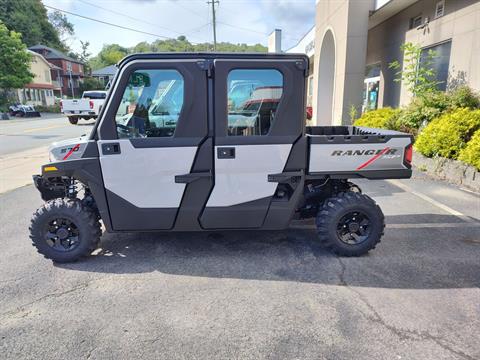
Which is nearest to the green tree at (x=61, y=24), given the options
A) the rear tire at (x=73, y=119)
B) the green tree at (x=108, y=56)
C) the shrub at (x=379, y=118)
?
the green tree at (x=108, y=56)

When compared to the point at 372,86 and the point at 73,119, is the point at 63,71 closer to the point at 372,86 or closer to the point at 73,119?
the point at 73,119

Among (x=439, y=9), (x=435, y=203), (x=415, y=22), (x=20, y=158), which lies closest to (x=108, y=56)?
(x=20, y=158)

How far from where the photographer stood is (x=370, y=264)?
378 centimetres

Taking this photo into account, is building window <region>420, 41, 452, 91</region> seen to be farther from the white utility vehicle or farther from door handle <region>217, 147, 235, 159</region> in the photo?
door handle <region>217, 147, 235, 159</region>

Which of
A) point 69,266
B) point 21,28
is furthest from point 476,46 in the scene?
point 21,28

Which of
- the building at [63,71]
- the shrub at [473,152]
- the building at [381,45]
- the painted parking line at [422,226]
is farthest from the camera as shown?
the building at [63,71]

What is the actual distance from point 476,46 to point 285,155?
7944 mm

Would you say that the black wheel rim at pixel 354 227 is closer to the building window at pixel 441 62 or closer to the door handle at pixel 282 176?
the door handle at pixel 282 176

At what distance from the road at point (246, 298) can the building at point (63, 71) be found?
6541 centimetres

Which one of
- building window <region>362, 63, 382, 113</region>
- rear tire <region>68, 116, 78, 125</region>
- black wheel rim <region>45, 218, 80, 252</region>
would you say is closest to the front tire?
black wheel rim <region>45, 218, 80, 252</region>

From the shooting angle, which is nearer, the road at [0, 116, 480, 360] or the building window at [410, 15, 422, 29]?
the road at [0, 116, 480, 360]

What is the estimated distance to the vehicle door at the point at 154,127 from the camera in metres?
3.54

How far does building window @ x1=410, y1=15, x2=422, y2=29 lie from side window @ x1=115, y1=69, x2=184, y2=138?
36.6ft

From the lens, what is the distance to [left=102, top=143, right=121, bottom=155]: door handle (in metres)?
3.57
